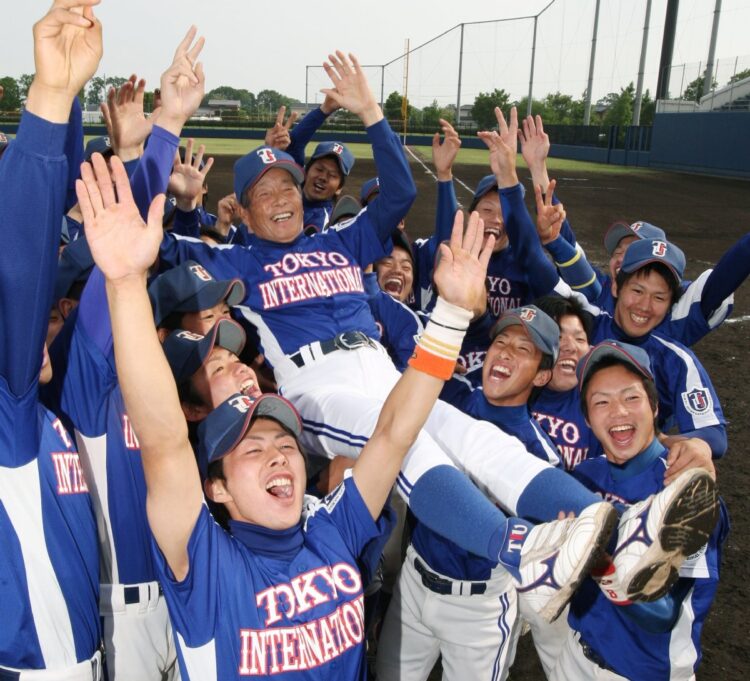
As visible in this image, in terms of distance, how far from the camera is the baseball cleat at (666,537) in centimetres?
201

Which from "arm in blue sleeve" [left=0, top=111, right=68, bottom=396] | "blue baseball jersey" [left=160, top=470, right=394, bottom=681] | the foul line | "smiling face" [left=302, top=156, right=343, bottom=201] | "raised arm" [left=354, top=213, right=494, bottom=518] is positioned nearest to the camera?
"arm in blue sleeve" [left=0, top=111, right=68, bottom=396]

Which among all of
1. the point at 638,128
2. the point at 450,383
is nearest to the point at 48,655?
the point at 450,383

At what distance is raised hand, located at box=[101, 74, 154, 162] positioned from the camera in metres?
3.39

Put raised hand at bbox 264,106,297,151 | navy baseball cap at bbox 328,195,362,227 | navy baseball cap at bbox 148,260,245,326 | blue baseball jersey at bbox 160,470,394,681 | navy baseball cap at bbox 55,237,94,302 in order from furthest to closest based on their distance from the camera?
raised hand at bbox 264,106,297,151 → navy baseball cap at bbox 328,195,362,227 → navy baseball cap at bbox 148,260,245,326 → navy baseball cap at bbox 55,237,94,302 → blue baseball jersey at bbox 160,470,394,681

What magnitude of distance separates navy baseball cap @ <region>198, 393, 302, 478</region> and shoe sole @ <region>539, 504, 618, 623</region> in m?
0.92

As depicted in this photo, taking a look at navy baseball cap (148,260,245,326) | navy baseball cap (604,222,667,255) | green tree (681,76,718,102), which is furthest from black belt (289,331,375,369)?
green tree (681,76,718,102)

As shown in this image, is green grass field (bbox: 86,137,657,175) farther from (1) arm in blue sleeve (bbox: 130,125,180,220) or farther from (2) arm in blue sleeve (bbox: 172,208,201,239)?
(1) arm in blue sleeve (bbox: 130,125,180,220)

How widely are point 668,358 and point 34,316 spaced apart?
3125 mm

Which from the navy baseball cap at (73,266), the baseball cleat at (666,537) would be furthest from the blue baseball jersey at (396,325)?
the baseball cleat at (666,537)

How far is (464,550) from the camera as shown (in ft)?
9.24

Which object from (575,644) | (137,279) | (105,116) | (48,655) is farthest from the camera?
(105,116)

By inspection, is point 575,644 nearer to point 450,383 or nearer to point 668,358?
point 450,383

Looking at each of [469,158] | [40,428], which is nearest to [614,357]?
[40,428]

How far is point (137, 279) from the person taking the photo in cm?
181
